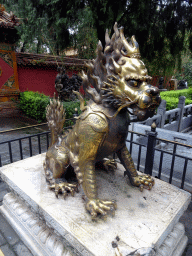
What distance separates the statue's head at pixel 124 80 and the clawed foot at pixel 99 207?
796mm

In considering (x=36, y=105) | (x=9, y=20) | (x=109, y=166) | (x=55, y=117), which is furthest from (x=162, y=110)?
(x=9, y=20)

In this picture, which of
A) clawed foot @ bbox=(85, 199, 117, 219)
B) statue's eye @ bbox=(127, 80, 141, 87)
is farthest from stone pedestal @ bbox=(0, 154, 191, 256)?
statue's eye @ bbox=(127, 80, 141, 87)

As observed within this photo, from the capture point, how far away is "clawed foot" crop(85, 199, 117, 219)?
1531 mm

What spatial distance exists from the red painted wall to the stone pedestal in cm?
797

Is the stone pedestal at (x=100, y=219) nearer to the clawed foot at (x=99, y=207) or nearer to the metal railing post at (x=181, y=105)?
the clawed foot at (x=99, y=207)

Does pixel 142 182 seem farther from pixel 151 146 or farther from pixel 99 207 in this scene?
pixel 151 146

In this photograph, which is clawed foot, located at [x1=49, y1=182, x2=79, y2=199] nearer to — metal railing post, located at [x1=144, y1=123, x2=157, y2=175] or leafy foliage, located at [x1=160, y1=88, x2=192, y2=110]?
metal railing post, located at [x1=144, y1=123, x2=157, y2=175]

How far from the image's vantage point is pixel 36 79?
9.79 metres

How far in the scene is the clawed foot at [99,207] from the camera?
5.02 ft

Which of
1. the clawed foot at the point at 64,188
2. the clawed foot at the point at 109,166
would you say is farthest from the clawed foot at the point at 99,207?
the clawed foot at the point at 109,166

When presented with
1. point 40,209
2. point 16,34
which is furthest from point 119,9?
point 16,34

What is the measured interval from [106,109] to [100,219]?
967 mm

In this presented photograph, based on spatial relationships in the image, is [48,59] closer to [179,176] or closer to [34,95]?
[34,95]

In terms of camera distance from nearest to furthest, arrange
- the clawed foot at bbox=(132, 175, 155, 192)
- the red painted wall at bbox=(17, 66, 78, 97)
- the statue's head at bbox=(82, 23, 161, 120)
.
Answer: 1. the statue's head at bbox=(82, 23, 161, 120)
2. the clawed foot at bbox=(132, 175, 155, 192)
3. the red painted wall at bbox=(17, 66, 78, 97)
